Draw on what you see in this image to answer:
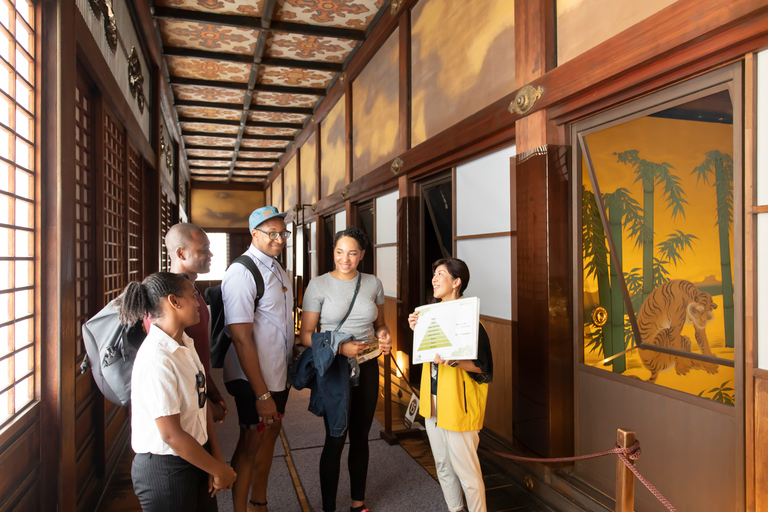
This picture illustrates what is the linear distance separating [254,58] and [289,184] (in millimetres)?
5045

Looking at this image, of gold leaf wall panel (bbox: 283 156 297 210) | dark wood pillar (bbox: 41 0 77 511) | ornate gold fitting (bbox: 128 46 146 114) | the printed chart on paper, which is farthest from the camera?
gold leaf wall panel (bbox: 283 156 297 210)

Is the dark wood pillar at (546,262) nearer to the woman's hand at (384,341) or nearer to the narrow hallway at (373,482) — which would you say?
the narrow hallway at (373,482)

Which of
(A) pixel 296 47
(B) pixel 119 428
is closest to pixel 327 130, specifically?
(A) pixel 296 47

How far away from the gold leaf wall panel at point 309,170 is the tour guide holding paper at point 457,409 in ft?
19.7

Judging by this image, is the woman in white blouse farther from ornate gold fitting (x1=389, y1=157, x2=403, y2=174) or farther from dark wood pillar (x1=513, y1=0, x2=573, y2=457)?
ornate gold fitting (x1=389, y1=157, x2=403, y2=174)

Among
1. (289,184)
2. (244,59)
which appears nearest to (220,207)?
(289,184)

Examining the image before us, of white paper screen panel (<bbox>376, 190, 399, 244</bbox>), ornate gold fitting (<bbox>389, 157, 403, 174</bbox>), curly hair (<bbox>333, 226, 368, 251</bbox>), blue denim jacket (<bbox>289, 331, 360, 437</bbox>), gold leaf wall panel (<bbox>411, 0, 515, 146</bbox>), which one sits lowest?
blue denim jacket (<bbox>289, 331, 360, 437</bbox>)

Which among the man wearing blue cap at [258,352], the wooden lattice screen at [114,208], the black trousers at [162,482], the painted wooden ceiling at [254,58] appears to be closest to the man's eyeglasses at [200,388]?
the black trousers at [162,482]

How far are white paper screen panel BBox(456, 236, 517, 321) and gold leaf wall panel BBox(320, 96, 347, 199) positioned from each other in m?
3.58

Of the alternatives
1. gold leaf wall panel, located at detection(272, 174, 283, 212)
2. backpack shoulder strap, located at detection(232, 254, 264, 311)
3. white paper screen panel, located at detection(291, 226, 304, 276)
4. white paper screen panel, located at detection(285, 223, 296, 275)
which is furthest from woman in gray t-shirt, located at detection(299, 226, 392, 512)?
gold leaf wall panel, located at detection(272, 174, 283, 212)

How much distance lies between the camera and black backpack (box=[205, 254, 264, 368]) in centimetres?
207

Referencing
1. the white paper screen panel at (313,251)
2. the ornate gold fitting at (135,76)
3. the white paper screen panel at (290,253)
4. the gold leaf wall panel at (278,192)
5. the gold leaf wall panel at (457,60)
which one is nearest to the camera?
the gold leaf wall panel at (457,60)

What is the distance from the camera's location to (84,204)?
2.61 meters

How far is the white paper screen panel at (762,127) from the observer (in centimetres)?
149
